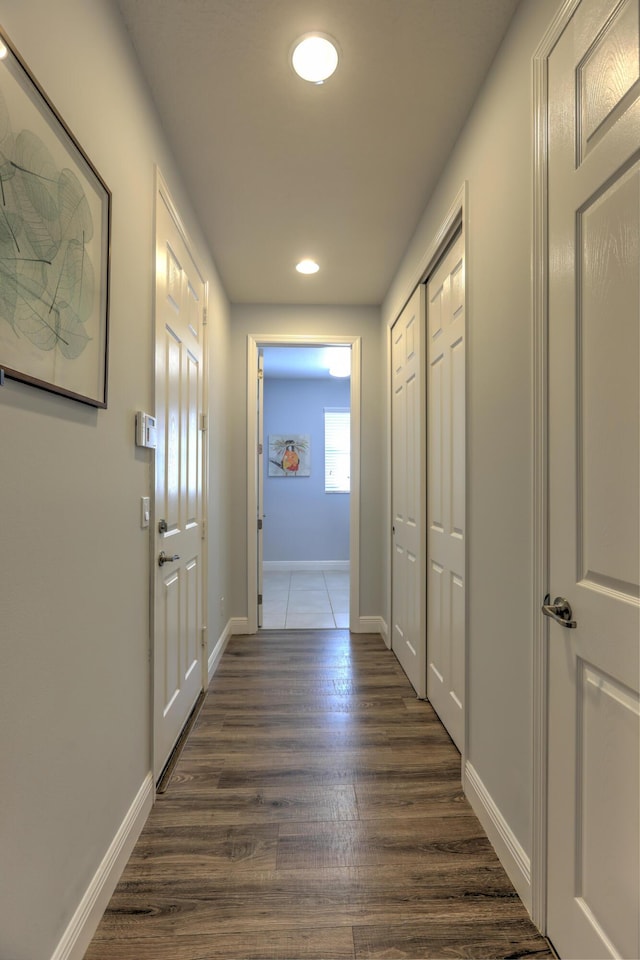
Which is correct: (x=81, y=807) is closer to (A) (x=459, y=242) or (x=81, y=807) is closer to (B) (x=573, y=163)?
(B) (x=573, y=163)

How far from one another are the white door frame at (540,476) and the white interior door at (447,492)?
0.60m

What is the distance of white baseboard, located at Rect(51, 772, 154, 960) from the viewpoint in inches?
42.6

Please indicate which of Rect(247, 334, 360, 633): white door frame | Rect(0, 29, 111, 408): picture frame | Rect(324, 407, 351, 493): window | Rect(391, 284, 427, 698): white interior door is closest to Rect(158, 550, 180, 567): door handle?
Rect(0, 29, 111, 408): picture frame

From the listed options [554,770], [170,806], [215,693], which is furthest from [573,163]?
[215,693]

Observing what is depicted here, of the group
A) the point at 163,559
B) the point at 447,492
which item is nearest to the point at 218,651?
the point at 163,559

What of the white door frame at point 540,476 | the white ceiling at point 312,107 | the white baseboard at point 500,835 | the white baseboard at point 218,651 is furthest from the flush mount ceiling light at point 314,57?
the white baseboard at point 218,651

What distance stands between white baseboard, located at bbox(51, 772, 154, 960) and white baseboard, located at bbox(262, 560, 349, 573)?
4606mm

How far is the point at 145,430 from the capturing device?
1.61 m

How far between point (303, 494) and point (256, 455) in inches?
106

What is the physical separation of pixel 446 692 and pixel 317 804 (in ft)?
2.61

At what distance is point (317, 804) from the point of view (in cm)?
170

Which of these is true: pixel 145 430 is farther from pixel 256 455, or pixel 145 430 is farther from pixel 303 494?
pixel 303 494

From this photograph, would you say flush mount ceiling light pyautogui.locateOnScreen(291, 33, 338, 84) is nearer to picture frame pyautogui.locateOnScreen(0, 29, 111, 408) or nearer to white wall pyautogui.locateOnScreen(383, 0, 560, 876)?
white wall pyautogui.locateOnScreen(383, 0, 560, 876)

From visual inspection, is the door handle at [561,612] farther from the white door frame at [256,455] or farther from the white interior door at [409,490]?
the white door frame at [256,455]
